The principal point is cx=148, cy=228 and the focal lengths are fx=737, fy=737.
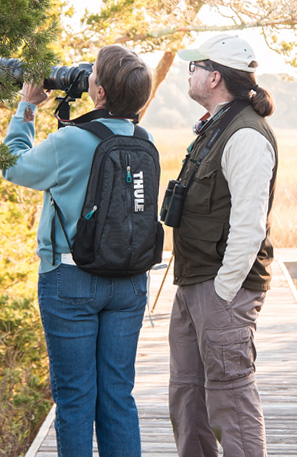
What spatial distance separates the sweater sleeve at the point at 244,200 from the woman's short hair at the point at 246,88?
14cm

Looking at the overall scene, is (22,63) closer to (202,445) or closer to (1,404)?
(202,445)

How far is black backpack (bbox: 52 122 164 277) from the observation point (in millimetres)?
1978

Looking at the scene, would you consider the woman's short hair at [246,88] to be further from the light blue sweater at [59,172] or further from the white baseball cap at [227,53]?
the light blue sweater at [59,172]

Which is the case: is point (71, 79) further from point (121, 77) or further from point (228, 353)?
point (228, 353)

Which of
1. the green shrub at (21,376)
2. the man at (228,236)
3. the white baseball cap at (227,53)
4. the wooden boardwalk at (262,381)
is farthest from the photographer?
the green shrub at (21,376)

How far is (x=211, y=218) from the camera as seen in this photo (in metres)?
2.19

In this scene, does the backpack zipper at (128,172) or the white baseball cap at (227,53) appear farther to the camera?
the white baseball cap at (227,53)

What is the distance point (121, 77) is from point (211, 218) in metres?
0.50

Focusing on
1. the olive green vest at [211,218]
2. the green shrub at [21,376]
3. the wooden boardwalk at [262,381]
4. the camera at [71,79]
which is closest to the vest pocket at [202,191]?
the olive green vest at [211,218]

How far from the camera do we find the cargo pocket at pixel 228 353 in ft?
7.05

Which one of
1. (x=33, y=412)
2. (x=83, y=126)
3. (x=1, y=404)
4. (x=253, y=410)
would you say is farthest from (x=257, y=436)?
(x=33, y=412)

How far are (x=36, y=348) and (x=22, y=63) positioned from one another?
12.5ft

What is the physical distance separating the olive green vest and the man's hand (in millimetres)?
493

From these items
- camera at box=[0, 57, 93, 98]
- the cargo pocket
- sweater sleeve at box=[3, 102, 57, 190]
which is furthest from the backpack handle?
the cargo pocket
